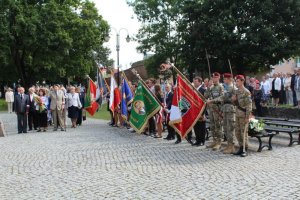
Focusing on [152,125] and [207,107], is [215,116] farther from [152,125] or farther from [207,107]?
[152,125]

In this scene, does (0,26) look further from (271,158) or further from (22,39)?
(271,158)

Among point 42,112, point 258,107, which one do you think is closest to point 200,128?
point 258,107

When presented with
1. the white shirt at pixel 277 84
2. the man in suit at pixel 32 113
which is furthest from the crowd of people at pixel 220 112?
the white shirt at pixel 277 84

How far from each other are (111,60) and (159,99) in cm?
8427

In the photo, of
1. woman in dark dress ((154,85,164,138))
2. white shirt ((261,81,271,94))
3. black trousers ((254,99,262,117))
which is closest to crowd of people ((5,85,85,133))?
woman in dark dress ((154,85,164,138))

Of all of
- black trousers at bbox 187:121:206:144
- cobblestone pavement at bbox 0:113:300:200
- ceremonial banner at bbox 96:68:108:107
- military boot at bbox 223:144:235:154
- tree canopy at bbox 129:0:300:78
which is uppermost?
tree canopy at bbox 129:0:300:78

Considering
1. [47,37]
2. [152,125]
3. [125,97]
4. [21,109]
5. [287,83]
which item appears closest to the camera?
[152,125]

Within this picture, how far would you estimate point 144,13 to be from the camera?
52406 millimetres

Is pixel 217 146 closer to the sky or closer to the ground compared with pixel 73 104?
closer to the ground

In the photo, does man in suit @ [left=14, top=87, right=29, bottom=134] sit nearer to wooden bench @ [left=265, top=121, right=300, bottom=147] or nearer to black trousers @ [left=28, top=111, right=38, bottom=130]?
black trousers @ [left=28, top=111, right=38, bottom=130]

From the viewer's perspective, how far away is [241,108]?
10.7 metres

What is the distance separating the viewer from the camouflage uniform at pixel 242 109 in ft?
34.7

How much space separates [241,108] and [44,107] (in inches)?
420

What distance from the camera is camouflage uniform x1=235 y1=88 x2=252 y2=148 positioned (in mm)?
10570
